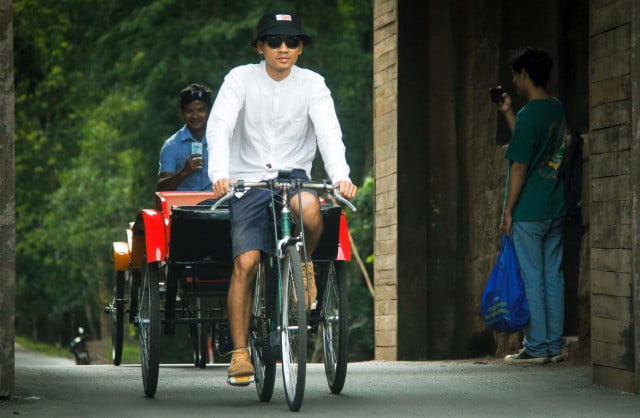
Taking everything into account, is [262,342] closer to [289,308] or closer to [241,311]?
[241,311]

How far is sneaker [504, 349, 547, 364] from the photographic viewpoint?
35.3 ft

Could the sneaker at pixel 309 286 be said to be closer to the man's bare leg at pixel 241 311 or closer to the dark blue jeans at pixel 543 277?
the man's bare leg at pixel 241 311

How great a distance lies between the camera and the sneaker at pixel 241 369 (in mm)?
8000

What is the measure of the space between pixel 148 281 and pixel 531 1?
5210 mm

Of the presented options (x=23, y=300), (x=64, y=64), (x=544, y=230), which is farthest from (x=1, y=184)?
(x=23, y=300)

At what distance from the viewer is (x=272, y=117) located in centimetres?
833

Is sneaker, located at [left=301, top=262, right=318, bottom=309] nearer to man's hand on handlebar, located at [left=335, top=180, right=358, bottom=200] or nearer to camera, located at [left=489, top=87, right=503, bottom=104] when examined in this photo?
man's hand on handlebar, located at [left=335, top=180, right=358, bottom=200]

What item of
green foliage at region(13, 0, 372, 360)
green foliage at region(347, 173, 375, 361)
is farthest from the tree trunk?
green foliage at region(347, 173, 375, 361)

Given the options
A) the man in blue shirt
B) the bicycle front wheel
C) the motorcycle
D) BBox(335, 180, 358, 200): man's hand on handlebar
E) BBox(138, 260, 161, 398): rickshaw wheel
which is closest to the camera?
the bicycle front wheel

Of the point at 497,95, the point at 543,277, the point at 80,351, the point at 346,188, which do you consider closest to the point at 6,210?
the point at 346,188

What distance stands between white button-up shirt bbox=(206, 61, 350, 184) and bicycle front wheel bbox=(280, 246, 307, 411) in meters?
0.72

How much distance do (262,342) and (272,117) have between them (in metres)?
1.23

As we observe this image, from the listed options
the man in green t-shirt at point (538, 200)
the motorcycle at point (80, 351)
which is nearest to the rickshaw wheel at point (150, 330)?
the man in green t-shirt at point (538, 200)

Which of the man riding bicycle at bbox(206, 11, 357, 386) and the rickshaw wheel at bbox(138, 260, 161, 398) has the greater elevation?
the man riding bicycle at bbox(206, 11, 357, 386)
